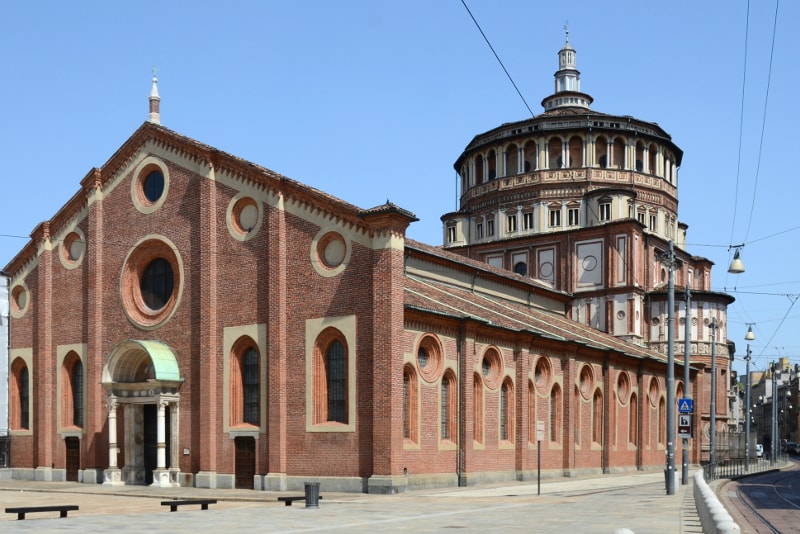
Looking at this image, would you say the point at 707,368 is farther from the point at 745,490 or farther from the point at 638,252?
the point at 745,490

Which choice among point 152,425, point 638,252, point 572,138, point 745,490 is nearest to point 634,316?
point 638,252

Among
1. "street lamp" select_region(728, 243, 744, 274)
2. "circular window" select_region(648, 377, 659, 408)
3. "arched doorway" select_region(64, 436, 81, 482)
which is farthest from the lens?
"circular window" select_region(648, 377, 659, 408)

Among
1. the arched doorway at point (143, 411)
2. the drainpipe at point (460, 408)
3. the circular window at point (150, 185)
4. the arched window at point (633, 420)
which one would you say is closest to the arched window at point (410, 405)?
the drainpipe at point (460, 408)

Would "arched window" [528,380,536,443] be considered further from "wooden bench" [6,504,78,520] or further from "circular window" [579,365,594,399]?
"wooden bench" [6,504,78,520]

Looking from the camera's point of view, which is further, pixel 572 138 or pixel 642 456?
pixel 572 138

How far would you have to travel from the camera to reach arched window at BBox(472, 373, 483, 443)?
37.2m

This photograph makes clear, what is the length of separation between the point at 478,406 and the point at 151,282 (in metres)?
14.5

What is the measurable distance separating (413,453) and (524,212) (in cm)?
3534

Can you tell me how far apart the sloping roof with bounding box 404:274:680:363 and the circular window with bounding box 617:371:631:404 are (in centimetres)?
125

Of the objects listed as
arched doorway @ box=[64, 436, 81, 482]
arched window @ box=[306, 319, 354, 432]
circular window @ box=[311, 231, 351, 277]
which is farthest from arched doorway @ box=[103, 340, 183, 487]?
circular window @ box=[311, 231, 351, 277]

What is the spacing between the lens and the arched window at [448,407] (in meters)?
35.2

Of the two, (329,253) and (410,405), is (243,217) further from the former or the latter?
(410,405)

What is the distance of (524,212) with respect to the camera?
65.9 m

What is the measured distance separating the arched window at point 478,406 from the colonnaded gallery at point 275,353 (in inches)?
3.1
